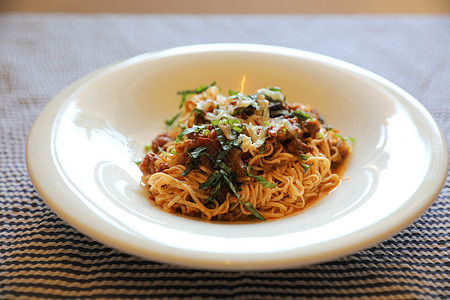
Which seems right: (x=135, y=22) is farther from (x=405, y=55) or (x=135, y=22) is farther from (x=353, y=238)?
(x=353, y=238)

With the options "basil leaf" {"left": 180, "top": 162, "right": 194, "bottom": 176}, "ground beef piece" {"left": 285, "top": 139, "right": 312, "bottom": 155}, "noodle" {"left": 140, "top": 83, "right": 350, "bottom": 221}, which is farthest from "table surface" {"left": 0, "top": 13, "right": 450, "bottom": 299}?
"ground beef piece" {"left": 285, "top": 139, "right": 312, "bottom": 155}

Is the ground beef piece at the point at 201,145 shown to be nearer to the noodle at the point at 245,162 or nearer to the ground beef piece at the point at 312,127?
the noodle at the point at 245,162

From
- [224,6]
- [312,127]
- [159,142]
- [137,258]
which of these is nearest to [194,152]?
[159,142]

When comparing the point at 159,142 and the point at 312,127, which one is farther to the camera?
the point at 159,142

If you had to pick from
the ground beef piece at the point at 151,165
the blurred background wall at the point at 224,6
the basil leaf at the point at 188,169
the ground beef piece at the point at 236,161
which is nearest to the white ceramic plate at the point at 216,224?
the ground beef piece at the point at 151,165

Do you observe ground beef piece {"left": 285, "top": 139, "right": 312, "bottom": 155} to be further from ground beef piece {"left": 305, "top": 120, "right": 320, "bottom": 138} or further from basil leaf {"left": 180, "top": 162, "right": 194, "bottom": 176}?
basil leaf {"left": 180, "top": 162, "right": 194, "bottom": 176}

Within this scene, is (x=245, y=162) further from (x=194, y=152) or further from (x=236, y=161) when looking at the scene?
(x=194, y=152)
